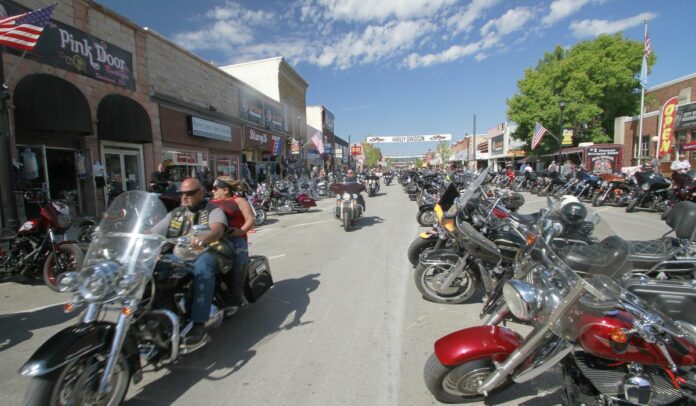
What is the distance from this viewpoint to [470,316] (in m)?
3.90

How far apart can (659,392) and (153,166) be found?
15.6m

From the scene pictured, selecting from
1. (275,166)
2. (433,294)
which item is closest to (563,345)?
(433,294)

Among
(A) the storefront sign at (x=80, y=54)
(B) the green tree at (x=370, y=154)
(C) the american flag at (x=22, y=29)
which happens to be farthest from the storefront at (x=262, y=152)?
(B) the green tree at (x=370, y=154)

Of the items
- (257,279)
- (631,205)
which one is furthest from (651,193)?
(257,279)

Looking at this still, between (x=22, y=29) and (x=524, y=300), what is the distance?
986cm

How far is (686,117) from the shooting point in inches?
864

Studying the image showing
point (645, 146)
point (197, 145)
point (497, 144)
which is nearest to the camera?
point (197, 145)

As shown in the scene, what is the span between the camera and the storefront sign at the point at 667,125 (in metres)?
21.8

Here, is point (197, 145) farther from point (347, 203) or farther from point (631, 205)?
point (631, 205)

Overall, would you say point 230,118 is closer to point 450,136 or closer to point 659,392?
point 659,392

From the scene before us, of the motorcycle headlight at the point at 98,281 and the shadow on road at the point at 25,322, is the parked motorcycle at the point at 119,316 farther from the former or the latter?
the shadow on road at the point at 25,322

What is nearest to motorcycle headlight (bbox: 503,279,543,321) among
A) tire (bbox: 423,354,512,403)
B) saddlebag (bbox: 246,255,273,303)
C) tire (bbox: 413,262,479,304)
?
tire (bbox: 423,354,512,403)

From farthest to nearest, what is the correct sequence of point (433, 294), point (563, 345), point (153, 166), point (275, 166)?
point (275, 166)
point (153, 166)
point (433, 294)
point (563, 345)

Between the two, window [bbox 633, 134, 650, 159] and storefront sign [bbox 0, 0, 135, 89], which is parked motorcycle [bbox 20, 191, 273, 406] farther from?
window [bbox 633, 134, 650, 159]
